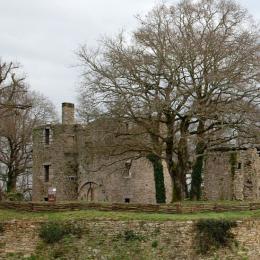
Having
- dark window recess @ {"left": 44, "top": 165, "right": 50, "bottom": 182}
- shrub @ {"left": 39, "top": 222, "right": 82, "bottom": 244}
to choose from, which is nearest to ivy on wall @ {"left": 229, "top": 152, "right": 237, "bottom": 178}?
dark window recess @ {"left": 44, "top": 165, "right": 50, "bottom": 182}

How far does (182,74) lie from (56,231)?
10.0 metres

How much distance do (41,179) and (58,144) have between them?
2.97 metres

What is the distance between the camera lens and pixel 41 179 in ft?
133

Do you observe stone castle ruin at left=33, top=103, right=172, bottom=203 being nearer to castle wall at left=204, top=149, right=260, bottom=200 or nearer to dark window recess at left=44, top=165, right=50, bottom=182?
dark window recess at left=44, top=165, right=50, bottom=182

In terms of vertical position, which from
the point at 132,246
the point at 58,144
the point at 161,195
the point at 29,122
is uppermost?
the point at 29,122

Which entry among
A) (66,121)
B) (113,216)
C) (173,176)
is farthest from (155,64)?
(66,121)

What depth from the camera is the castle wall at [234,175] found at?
108 feet

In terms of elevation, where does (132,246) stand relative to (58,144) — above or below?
below

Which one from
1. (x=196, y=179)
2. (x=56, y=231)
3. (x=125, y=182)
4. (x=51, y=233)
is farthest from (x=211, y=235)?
(x=125, y=182)

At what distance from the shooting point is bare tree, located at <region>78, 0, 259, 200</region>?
26.4 meters

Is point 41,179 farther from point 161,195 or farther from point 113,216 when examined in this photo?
point 113,216

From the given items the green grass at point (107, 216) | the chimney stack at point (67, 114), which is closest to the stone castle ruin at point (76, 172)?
the chimney stack at point (67, 114)

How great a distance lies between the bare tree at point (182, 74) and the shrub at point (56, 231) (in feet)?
22.9

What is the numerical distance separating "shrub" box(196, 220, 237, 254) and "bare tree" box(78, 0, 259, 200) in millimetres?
5885
